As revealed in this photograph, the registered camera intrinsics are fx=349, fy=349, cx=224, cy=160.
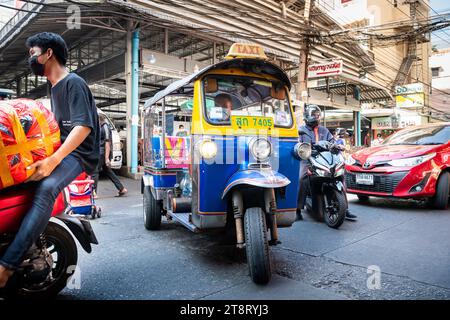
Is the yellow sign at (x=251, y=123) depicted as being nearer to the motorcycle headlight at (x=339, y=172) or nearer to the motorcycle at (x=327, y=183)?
the motorcycle at (x=327, y=183)

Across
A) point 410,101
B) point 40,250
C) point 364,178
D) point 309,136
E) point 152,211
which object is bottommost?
point 152,211

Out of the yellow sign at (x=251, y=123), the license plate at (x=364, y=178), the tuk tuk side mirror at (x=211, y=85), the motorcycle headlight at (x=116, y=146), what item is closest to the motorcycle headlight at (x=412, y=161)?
the license plate at (x=364, y=178)

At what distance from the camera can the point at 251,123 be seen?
3.61m

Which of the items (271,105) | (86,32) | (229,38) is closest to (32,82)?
(86,32)

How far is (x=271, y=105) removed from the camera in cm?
385

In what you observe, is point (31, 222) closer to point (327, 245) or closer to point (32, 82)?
point (327, 245)

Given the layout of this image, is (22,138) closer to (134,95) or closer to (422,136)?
(422,136)

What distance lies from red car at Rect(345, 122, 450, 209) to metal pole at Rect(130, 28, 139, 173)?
6571 mm

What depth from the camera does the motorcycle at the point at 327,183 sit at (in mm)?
4977

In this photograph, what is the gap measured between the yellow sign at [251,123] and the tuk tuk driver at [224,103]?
0.08 m

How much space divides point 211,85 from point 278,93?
0.78m

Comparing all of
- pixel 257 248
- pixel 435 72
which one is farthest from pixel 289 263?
pixel 435 72

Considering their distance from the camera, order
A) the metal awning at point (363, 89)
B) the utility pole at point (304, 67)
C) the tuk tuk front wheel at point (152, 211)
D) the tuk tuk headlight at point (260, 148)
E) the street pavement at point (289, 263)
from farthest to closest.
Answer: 1. the metal awning at point (363, 89)
2. the utility pole at point (304, 67)
3. the tuk tuk front wheel at point (152, 211)
4. the tuk tuk headlight at point (260, 148)
5. the street pavement at point (289, 263)
